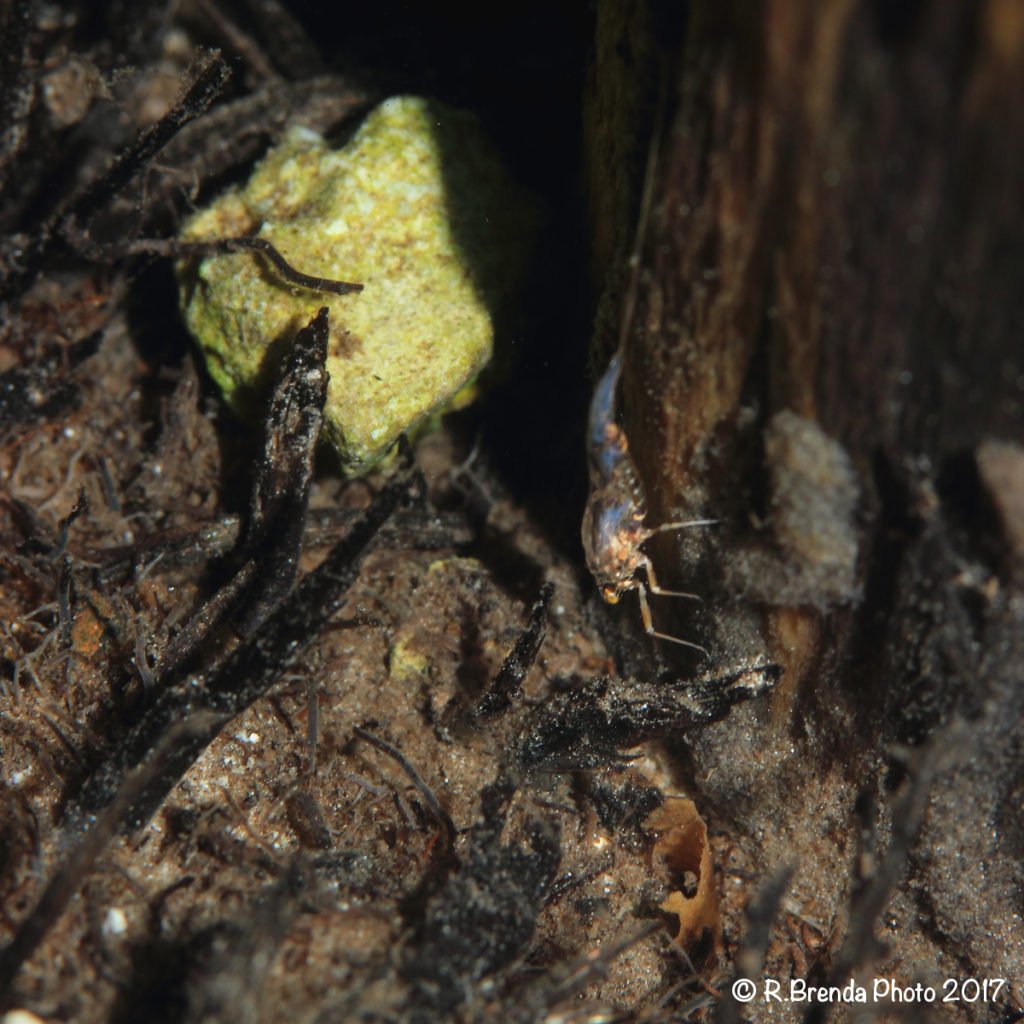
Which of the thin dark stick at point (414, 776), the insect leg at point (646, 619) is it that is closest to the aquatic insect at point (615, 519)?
the insect leg at point (646, 619)

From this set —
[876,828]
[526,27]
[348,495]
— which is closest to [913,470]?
[876,828]

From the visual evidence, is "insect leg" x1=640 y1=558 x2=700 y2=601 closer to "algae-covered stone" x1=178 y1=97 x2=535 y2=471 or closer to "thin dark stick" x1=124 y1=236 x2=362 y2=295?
"algae-covered stone" x1=178 y1=97 x2=535 y2=471

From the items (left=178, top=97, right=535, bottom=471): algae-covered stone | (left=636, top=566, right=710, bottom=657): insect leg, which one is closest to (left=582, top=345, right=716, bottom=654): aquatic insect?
(left=636, top=566, right=710, bottom=657): insect leg

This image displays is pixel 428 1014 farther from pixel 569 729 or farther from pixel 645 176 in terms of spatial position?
pixel 645 176

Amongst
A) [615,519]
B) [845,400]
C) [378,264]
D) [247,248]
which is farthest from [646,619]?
[247,248]

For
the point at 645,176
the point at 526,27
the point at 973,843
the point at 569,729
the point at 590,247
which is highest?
the point at 526,27

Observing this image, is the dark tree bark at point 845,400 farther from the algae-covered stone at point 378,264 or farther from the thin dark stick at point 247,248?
the thin dark stick at point 247,248
